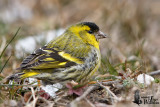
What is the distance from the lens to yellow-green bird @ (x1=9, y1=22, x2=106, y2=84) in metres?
3.30

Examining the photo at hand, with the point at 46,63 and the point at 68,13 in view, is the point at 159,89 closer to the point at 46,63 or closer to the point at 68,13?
the point at 46,63

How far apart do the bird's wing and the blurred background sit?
45.3 inches

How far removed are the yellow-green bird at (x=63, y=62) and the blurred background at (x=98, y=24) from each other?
882 mm

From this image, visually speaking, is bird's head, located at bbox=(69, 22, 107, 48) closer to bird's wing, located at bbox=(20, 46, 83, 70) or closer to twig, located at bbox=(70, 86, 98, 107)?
bird's wing, located at bbox=(20, 46, 83, 70)

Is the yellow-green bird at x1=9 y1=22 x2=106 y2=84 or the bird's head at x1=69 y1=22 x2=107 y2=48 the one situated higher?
the bird's head at x1=69 y1=22 x2=107 y2=48

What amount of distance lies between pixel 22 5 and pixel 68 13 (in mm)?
1442

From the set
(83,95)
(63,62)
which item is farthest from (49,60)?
(83,95)

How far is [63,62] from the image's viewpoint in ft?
11.1

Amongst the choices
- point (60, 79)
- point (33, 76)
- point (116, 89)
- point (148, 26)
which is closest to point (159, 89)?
point (116, 89)

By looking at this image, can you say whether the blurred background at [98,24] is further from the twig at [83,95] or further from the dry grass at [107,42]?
the twig at [83,95]

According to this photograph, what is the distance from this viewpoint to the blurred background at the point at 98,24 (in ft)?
17.4

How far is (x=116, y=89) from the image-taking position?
3.20 metres

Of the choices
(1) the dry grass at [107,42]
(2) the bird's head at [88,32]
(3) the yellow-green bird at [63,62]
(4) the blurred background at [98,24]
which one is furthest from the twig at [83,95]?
(4) the blurred background at [98,24]

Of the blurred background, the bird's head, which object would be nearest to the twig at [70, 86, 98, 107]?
the bird's head
